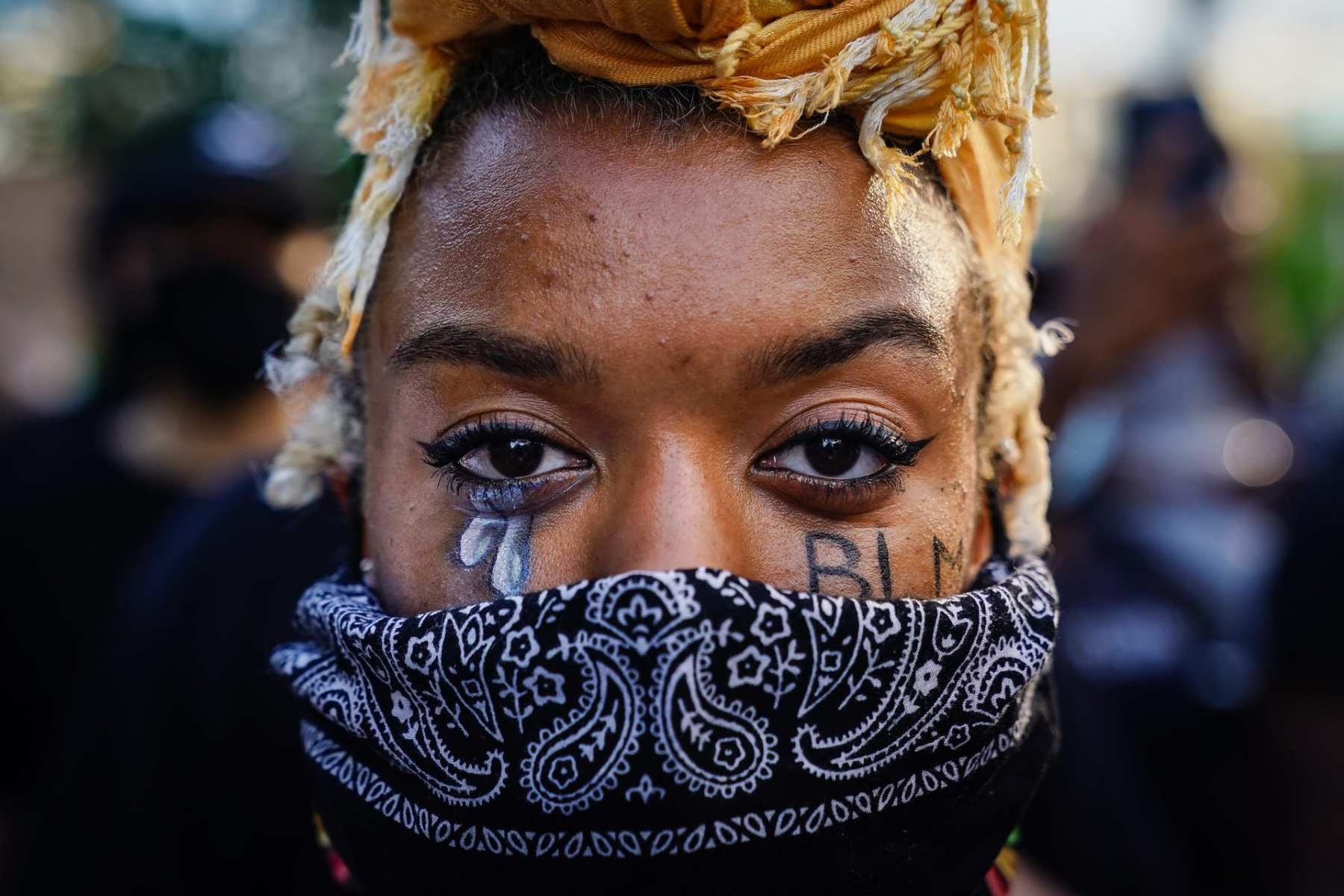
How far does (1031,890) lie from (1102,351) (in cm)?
224

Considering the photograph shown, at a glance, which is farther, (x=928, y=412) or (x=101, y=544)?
(x=101, y=544)

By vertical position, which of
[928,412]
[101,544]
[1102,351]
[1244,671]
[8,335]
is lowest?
[8,335]

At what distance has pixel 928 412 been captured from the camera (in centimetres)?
164

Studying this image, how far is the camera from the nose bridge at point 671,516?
146cm

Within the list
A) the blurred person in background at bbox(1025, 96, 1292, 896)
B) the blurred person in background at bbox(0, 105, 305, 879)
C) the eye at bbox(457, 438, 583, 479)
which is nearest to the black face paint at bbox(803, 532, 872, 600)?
the eye at bbox(457, 438, 583, 479)

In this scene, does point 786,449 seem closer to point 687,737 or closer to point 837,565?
point 837,565

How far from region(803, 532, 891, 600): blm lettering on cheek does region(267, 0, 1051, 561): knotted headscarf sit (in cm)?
47

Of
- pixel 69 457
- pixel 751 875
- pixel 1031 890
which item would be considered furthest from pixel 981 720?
pixel 69 457

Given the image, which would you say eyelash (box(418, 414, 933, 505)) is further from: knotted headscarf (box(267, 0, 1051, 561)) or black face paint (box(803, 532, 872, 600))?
knotted headscarf (box(267, 0, 1051, 561))

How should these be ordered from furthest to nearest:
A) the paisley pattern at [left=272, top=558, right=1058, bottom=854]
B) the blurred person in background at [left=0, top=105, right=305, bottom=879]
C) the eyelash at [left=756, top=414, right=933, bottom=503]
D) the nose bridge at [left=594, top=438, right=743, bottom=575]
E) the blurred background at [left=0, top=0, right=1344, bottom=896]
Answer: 1. the blurred person in background at [left=0, top=105, right=305, bottom=879]
2. the blurred background at [left=0, top=0, right=1344, bottom=896]
3. the eyelash at [left=756, top=414, right=933, bottom=503]
4. the nose bridge at [left=594, top=438, right=743, bottom=575]
5. the paisley pattern at [left=272, top=558, right=1058, bottom=854]

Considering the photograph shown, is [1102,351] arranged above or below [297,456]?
below

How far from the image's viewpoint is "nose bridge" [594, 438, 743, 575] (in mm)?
1464

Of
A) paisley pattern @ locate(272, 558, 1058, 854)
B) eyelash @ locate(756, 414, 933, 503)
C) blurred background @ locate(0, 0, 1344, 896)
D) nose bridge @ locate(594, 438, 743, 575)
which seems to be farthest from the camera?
blurred background @ locate(0, 0, 1344, 896)

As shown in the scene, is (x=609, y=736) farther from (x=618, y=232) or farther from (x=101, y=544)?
(x=101, y=544)
